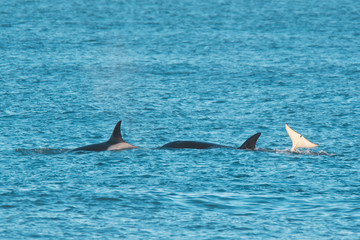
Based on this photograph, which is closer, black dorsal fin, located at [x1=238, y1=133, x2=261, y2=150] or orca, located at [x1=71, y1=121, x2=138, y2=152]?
black dorsal fin, located at [x1=238, y1=133, x2=261, y2=150]

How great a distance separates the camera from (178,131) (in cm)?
3036

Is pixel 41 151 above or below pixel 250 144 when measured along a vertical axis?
above

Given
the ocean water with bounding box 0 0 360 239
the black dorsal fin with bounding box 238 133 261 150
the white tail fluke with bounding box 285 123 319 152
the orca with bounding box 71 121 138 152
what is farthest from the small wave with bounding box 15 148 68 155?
the white tail fluke with bounding box 285 123 319 152

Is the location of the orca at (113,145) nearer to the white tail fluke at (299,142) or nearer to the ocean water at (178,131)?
the ocean water at (178,131)

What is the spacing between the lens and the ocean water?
19.1 meters

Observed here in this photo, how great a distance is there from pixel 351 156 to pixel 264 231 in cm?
894

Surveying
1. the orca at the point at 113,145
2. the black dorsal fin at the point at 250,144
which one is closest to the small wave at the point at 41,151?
the orca at the point at 113,145

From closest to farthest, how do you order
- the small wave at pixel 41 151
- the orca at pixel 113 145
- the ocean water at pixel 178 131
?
the ocean water at pixel 178 131, the small wave at pixel 41 151, the orca at pixel 113 145

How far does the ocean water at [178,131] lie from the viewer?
19062 millimetres

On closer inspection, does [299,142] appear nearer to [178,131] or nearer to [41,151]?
[178,131]

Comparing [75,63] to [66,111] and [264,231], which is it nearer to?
[66,111]

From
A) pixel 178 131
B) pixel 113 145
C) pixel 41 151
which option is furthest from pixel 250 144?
pixel 41 151

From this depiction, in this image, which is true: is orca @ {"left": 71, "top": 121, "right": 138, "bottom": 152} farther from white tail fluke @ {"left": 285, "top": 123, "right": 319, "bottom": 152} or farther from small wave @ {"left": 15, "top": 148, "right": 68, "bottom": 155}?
white tail fluke @ {"left": 285, "top": 123, "right": 319, "bottom": 152}

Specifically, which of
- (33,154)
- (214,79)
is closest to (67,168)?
(33,154)
